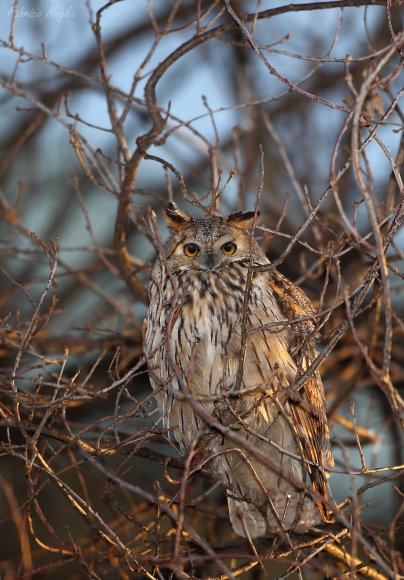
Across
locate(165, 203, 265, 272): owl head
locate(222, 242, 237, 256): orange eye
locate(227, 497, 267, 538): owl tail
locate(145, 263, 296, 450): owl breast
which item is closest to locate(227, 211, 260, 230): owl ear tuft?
locate(165, 203, 265, 272): owl head

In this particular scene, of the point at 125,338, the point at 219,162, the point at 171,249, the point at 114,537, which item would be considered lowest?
the point at 114,537

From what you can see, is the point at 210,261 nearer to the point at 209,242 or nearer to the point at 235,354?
the point at 209,242

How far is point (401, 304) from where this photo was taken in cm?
546

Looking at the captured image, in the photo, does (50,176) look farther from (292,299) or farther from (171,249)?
(292,299)

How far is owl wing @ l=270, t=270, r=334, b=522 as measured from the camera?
11.9 ft

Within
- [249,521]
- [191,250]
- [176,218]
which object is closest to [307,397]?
[249,521]

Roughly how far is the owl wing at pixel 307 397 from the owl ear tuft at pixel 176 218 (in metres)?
0.57

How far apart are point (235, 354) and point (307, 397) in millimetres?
498

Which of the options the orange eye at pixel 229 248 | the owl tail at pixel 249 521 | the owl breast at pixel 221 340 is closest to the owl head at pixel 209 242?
the orange eye at pixel 229 248

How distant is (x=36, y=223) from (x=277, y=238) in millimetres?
2378

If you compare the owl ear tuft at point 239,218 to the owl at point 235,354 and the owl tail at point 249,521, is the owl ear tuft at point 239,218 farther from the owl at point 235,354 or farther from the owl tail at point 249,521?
the owl tail at point 249,521

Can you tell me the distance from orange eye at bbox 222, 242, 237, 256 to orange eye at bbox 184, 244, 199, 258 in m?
0.14

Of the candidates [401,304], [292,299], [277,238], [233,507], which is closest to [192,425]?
[233,507]

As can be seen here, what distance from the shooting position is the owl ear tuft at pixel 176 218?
3.93 meters
